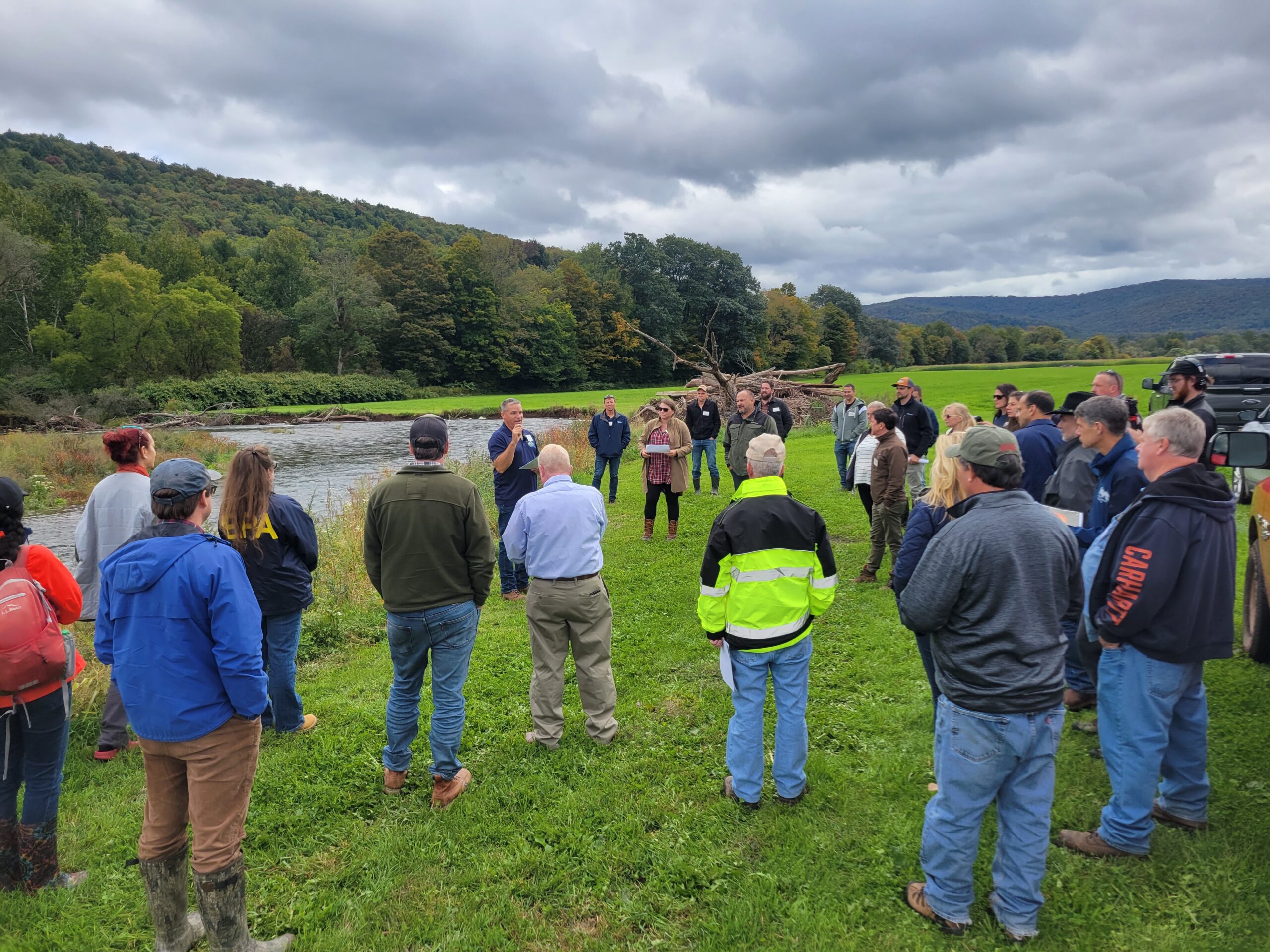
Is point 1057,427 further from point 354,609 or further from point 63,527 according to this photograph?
point 63,527

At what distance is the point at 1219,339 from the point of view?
80.6 metres

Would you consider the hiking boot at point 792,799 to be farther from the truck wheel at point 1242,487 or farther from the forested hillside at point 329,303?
the forested hillside at point 329,303

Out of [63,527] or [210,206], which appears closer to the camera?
[63,527]

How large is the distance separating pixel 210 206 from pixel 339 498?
101921 millimetres

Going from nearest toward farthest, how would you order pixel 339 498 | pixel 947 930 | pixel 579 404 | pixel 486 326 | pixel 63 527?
pixel 947 930
pixel 63 527
pixel 339 498
pixel 579 404
pixel 486 326

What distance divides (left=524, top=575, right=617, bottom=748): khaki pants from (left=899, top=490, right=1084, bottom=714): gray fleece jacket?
7.97 feet

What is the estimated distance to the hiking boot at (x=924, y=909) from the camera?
9.68 ft

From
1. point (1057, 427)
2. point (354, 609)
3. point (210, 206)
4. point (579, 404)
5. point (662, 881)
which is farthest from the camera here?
point (210, 206)

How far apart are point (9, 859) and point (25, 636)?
1.26 m

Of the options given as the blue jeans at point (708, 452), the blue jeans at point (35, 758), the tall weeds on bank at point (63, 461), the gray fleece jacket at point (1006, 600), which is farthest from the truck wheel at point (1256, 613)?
the tall weeds on bank at point (63, 461)

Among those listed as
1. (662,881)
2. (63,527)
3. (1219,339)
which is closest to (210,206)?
(63,527)

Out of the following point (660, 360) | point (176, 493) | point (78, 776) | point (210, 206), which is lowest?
point (78, 776)

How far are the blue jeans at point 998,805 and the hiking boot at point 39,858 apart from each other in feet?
14.4

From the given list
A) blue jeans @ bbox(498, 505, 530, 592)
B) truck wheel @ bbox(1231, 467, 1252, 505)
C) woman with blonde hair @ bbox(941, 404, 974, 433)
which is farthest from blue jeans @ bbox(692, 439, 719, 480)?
truck wheel @ bbox(1231, 467, 1252, 505)
